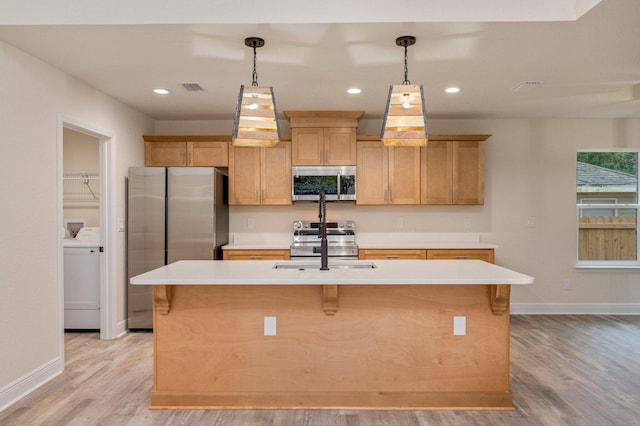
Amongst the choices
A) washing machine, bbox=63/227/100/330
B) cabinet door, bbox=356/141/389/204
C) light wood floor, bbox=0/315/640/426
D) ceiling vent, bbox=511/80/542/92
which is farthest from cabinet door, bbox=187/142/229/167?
ceiling vent, bbox=511/80/542/92

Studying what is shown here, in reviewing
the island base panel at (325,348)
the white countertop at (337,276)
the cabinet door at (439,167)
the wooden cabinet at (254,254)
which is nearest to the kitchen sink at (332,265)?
the white countertop at (337,276)

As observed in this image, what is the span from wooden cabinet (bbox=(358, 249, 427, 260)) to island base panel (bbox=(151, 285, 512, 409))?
1897mm

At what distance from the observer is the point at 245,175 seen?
4.79 meters

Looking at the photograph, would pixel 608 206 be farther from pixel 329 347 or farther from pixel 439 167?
pixel 329 347

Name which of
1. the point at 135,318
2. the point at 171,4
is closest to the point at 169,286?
the point at 171,4

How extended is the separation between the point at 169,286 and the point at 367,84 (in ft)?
7.85

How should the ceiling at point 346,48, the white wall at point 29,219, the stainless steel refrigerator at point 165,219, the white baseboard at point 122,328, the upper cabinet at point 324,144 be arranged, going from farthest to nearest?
1. the upper cabinet at point 324,144
2. the stainless steel refrigerator at point 165,219
3. the white baseboard at point 122,328
4. the white wall at point 29,219
5. the ceiling at point 346,48

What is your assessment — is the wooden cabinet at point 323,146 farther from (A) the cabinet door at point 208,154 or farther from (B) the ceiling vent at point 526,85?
(B) the ceiling vent at point 526,85

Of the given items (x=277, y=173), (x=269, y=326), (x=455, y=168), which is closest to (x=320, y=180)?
(x=277, y=173)

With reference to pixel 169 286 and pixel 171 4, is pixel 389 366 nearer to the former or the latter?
pixel 169 286

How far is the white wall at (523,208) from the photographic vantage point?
16.5 ft

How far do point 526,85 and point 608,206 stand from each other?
8.29ft

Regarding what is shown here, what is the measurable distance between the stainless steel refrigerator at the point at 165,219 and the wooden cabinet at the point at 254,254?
224mm

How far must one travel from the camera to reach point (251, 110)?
7.95 feet
